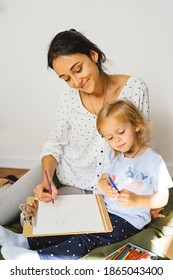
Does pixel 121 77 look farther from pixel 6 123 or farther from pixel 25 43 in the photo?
pixel 6 123

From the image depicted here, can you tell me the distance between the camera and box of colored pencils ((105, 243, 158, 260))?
1051 millimetres

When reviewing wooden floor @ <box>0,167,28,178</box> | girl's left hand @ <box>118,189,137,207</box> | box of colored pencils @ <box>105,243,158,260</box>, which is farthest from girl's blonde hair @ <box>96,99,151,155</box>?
wooden floor @ <box>0,167,28,178</box>

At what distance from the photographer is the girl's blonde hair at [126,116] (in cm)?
113

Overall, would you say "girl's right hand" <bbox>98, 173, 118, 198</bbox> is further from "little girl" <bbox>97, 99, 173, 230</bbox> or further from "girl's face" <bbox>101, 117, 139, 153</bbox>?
"girl's face" <bbox>101, 117, 139, 153</bbox>

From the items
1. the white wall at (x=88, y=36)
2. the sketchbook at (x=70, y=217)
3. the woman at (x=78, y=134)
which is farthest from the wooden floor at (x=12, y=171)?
the sketchbook at (x=70, y=217)

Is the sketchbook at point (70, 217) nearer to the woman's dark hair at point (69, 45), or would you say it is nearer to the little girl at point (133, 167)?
the little girl at point (133, 167)

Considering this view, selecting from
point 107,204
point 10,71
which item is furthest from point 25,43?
point 107,204

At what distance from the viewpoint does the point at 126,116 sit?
114cm

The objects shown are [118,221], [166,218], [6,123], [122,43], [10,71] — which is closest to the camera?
[118,221]

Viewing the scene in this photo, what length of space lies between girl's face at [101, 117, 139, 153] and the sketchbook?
0.21m

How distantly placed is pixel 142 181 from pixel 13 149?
3.49 ft

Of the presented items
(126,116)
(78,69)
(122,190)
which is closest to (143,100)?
(126,116)

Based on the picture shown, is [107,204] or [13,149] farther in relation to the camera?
[13,149]

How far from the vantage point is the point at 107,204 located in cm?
121
